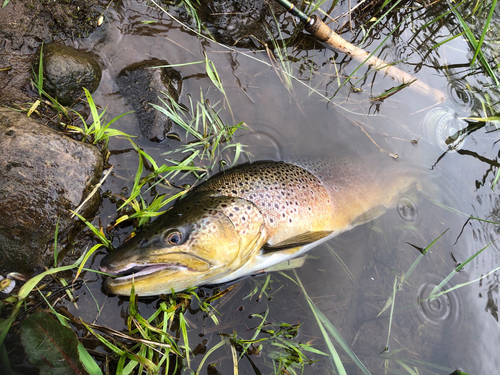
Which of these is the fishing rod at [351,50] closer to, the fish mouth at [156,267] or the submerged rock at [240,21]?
the submerged rock at [240,21]

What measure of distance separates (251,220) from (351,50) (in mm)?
2582

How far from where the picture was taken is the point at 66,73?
2.58 meters

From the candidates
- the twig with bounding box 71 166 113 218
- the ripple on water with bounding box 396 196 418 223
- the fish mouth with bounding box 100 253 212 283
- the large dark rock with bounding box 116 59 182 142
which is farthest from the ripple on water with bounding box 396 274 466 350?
the twig with bounding box 71 166 113 218

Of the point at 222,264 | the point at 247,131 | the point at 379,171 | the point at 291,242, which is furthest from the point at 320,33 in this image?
the point at 222,264

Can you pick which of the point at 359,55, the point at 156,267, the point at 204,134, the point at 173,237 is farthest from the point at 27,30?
the point at 359,55

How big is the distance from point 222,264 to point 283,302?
880mm

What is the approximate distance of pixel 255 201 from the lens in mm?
2537

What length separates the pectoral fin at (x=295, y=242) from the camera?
8.19 ft

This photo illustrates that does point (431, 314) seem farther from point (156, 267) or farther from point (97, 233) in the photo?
point (97, 233)

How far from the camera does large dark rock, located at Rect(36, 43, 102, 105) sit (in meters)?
2.56

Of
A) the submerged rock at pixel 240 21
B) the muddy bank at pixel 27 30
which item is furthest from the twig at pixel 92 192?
the submerged rock at pixel 240 21

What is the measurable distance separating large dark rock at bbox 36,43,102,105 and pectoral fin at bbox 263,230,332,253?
223cm

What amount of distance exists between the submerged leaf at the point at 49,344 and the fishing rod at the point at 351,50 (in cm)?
348

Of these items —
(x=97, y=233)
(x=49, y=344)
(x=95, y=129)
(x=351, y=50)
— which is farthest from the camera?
(x=351, y=50)
